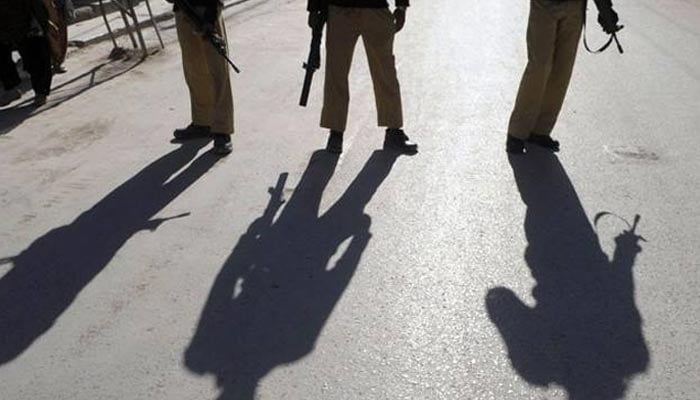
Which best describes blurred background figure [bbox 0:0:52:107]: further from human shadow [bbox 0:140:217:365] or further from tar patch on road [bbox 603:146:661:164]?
tar patch on road [bbox 603:146:661:164]

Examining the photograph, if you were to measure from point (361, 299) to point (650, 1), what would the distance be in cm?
1148

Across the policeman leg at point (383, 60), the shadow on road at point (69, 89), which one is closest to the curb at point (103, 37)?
the shadow on road at point (69, 89)

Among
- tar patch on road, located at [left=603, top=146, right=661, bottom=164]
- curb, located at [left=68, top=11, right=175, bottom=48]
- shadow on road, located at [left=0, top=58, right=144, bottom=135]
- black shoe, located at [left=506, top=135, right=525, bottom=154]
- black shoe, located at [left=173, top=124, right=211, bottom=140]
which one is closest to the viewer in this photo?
tar patch on road, located at [left=603, top=146, right=661, bottom=164]

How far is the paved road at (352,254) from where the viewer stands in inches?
115

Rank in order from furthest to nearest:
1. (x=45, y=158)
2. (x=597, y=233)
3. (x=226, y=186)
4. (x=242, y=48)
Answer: (x=242, y=48), (x=45, y=158), (x=226, y=186), (x=597, y=233)

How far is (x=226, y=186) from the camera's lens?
472cm

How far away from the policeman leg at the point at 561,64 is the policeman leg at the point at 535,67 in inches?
3.4

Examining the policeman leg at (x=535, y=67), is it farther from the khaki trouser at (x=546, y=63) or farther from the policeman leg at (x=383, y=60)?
the policeman leg at (x=383, y=60)

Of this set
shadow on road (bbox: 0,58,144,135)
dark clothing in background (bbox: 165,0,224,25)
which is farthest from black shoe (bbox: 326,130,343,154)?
shadow on road (bbox: 0,58,144,135)

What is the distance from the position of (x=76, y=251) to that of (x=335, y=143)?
2045mm

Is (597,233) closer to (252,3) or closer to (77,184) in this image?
(77,184)

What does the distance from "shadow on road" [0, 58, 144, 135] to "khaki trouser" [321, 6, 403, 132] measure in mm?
2813

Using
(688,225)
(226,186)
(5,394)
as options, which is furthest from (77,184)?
(688,225)

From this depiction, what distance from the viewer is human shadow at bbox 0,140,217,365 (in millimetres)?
3287
